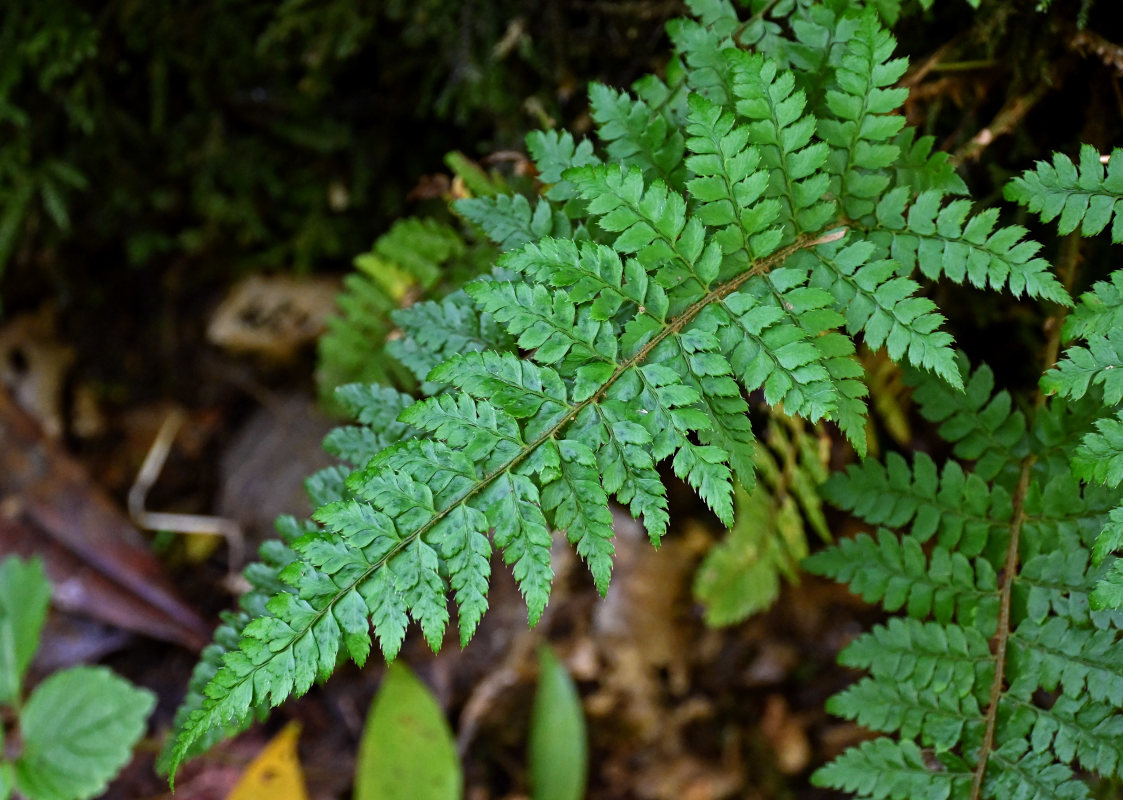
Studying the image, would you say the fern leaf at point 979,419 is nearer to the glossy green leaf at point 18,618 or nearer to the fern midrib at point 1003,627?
the fern midrib at point 1003,627

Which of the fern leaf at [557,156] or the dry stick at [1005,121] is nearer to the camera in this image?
the fern leaf at [557,156]

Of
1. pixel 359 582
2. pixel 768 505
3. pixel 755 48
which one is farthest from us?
pixel 768 505

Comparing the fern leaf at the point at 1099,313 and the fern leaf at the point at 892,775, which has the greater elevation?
the fern leaf at the point at 1099,313

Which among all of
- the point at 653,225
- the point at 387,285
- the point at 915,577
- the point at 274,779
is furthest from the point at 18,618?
the point at 915,577

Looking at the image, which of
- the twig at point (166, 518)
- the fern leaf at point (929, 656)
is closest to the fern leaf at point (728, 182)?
the fern leaf at point (929, 656)

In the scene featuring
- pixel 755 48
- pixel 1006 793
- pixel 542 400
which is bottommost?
pixel 1006 793

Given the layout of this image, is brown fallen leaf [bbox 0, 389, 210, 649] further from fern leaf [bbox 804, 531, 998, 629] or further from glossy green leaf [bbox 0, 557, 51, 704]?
fern leaf [bbox 804, 531, 998, 629]

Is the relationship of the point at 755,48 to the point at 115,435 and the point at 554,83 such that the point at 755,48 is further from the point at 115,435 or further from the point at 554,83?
the point at 115,435

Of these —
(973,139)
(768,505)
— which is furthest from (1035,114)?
(768,505)
